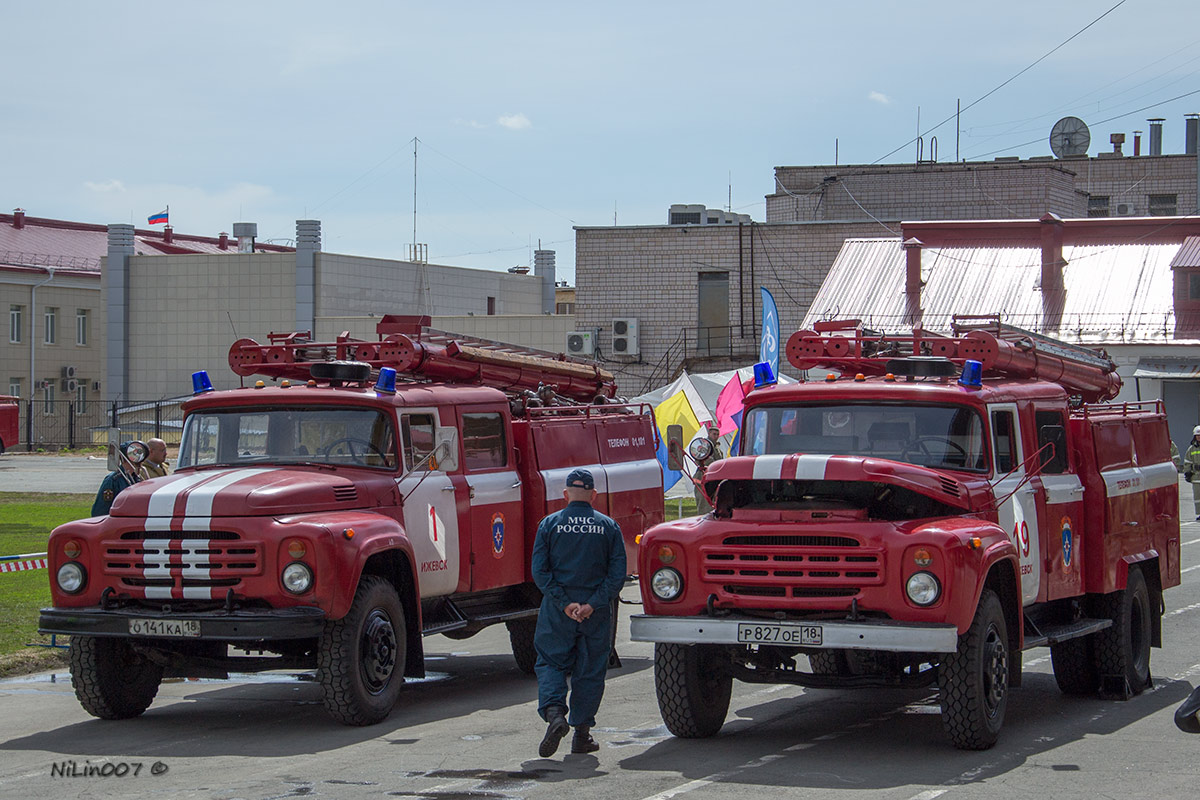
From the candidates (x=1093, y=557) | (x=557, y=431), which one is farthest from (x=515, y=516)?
(x=1093, y=557)

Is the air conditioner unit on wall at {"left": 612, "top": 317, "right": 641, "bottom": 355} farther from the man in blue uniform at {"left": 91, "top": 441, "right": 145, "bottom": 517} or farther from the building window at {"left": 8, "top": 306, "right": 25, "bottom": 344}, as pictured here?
the man in blue uniform at {"left": 91, "top": 441, "right": 145, "bottom": 517}

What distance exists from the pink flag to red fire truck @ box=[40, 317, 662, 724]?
1046 cm

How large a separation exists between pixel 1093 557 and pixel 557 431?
449 centimetres

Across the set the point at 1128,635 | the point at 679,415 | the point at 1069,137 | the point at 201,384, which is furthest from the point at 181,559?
the point at 1069,137

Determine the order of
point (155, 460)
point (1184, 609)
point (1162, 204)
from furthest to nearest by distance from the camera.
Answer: point (1162, 204), point (1184, 609), point (155, 460)

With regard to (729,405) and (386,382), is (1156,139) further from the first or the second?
(386,382)

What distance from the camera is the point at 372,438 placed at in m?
11.0

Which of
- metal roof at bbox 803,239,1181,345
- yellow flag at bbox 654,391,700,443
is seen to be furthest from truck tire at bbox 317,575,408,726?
metal roof at bbox 803,239,1181,345

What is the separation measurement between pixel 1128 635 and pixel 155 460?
8.44m

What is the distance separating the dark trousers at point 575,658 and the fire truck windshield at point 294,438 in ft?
7.75

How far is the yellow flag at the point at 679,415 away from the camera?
2495cm

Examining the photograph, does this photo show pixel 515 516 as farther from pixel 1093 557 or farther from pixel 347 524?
pixel 1093 557

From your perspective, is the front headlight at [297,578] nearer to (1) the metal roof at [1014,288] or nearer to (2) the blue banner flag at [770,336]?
(2) the blue banner flag at [770,336]

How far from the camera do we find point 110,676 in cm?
1020
